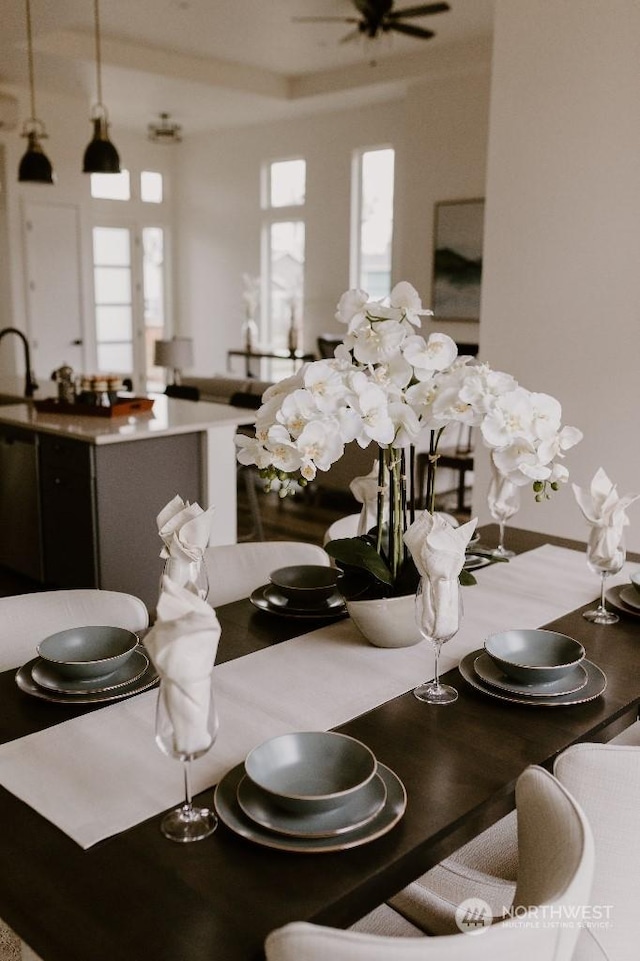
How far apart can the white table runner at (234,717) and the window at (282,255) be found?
297 inches

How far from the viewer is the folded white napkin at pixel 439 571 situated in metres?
1.40

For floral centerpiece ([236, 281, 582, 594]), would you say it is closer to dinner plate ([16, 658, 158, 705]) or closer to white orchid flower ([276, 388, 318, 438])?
white orchid flower ([276, 388, 318, 438])

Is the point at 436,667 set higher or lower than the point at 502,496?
lower

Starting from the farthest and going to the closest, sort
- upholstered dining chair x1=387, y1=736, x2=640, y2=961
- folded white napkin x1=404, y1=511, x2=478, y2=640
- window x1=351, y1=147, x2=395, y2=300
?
1. window x1=351, y1=147, x2=395, y2=300
2. folded white napkin x1=404, y1=511, x2=478, y2=640
3. upholstered dining chair x1=387, y1=736, x2=640, y2=961

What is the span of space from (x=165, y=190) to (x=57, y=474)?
7463mm

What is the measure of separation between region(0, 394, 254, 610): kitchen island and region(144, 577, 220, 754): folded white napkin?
266 centimetres

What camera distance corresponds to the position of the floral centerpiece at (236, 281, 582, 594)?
148cm

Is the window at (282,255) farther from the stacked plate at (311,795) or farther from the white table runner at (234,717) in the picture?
the stacked plate at (311,795)

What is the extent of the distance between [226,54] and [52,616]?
685 centimetres

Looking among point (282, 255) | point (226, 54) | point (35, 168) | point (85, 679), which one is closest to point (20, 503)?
point (35, 168)

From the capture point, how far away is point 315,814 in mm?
1134

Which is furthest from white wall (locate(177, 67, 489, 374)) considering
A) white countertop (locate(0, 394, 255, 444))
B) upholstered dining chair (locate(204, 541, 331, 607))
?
upholstered dining chair (locate(204, 541, 331, 607))

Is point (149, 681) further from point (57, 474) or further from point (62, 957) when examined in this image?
point (57, 474)

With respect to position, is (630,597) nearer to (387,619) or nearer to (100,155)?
(387,619)
